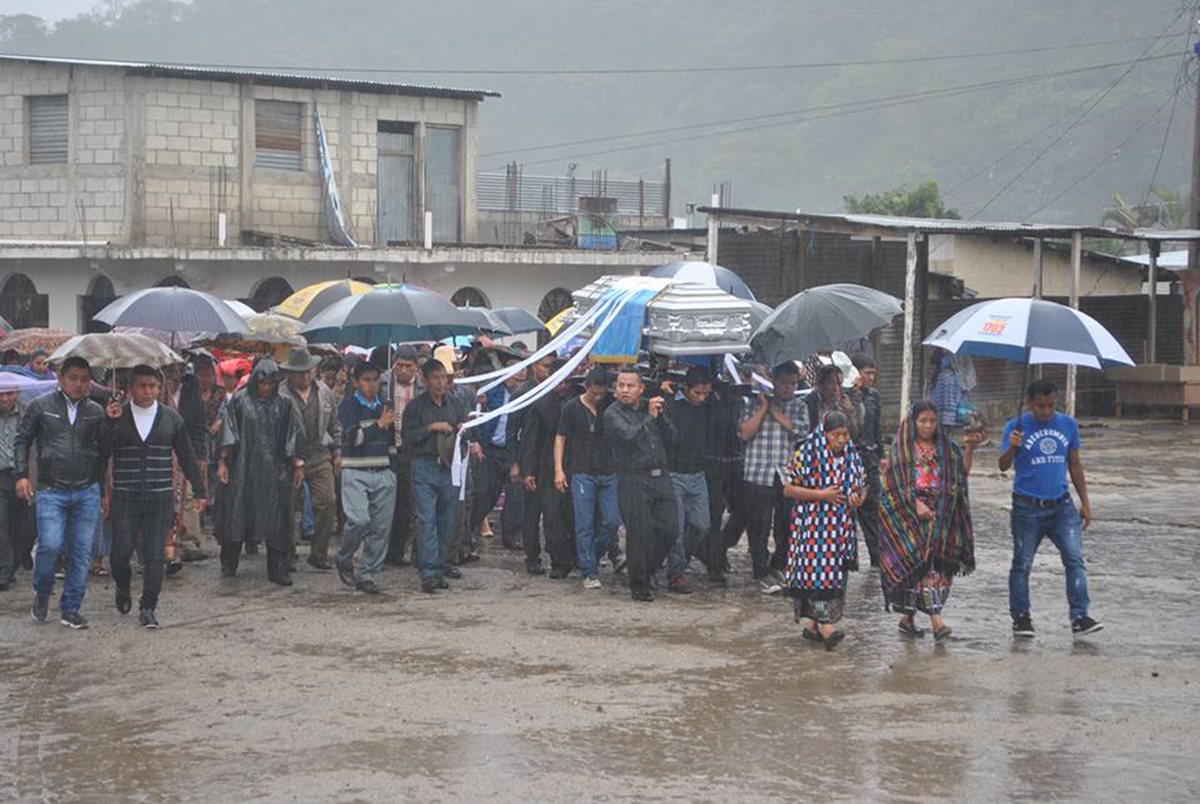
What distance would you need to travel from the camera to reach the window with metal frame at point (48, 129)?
2994 centimetres

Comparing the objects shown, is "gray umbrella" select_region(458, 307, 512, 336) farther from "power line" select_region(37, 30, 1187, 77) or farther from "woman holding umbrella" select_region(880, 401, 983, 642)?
"power line" select_region(37, 30, 1187, 77)

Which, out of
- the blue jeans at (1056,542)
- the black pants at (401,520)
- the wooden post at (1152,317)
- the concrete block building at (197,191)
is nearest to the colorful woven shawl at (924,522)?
the blue jeans at (1056,542)

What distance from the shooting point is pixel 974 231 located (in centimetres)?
2419

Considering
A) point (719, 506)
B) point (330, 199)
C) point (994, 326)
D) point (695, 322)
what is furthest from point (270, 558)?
point (330, 199)

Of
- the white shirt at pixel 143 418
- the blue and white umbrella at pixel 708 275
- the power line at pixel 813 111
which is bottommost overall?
the white shirt at pixel 143 418

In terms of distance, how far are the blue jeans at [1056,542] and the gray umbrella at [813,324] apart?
185 cm

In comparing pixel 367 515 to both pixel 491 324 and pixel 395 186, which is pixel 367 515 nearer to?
pixel 491 324

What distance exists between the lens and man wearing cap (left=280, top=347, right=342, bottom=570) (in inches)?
499

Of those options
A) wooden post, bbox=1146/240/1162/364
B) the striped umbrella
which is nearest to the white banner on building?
the striped umbrella

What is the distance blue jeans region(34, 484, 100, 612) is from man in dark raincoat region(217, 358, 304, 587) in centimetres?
177

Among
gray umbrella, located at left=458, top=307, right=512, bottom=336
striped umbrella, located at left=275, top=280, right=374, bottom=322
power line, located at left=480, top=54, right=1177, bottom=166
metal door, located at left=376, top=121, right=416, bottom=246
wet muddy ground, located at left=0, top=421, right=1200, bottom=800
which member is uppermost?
power line, located at left=480, top=54, right=1177, bottom=166

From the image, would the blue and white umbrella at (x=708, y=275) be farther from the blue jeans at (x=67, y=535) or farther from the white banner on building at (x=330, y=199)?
the white banner on building at (x=330, y=199)

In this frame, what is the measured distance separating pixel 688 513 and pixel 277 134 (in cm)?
2055

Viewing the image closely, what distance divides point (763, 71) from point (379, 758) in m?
109
